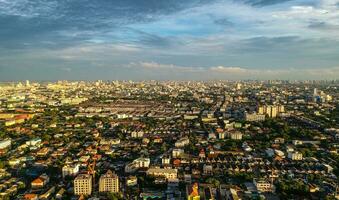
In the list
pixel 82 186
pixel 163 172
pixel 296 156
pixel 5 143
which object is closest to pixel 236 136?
pixel 296 156

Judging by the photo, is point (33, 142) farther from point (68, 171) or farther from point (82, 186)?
point (82, 186)

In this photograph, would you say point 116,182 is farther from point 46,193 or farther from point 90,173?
point 46,193

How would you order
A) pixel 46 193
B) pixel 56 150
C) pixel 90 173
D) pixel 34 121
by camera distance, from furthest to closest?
pixel 34 121 < pixel 56 150 < pixel 90 173 < pixel 46 193

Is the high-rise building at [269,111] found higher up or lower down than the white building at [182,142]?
higher up

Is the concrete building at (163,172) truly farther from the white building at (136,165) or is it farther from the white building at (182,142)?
the white building at (182,142)

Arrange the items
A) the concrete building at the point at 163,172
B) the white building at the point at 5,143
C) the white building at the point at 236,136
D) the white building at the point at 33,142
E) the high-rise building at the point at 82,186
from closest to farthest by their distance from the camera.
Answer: the high-rise building at the point at 82,186 < the concrete building at the point at 163,172 < the white building at the point at 5,143 < the white building at the point at 33,142 < the white building at the point at 236,136

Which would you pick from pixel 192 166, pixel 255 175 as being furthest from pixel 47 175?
pixel 255 175

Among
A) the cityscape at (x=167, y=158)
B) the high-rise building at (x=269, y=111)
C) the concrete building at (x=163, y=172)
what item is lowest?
the cityscape at (x=167, y=158)

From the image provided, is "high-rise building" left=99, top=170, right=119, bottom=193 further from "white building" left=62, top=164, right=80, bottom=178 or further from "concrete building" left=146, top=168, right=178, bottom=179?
"white building" left=62, top=164, right=80, bottom=178

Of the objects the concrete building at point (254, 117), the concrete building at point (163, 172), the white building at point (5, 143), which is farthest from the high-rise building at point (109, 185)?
the concrete building at point (254, 117)

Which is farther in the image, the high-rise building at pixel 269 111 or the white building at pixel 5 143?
the high-rise building at pixel 269 111

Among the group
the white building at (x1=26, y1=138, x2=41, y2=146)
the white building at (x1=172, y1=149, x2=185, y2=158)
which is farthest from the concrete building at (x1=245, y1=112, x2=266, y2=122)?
the white building at (x1=26, y1=138, x2=41, y2=146)
